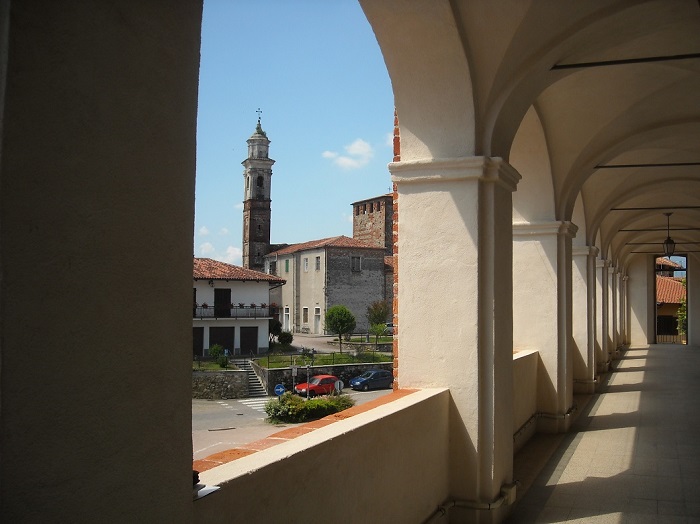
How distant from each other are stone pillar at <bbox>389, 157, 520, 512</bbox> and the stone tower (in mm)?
57891

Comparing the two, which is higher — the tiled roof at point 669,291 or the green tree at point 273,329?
the tiled roof at point 669,291

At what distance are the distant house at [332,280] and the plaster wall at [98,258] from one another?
49.2 metres

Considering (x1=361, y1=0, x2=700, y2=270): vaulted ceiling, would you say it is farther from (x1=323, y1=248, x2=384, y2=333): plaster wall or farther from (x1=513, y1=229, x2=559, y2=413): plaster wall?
(x1=323, y1=248, x2=384, y2=333): plaster wall

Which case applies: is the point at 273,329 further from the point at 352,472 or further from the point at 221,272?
the point at 352,472

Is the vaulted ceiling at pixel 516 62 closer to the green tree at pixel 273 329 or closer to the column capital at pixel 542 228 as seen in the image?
the column capital at pixel 542 228

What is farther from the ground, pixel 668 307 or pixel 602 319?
pixel 668 307

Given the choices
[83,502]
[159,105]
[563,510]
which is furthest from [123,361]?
[563,510]

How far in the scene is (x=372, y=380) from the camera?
31.1m

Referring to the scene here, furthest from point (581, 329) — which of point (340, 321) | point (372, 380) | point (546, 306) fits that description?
point (340, 321)

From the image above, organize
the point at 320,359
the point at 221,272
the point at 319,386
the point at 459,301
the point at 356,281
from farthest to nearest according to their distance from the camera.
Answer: the point at 356,281 → the point at 221,272 → the point at 320,359 → the point at 319,386 → the point at 459,301

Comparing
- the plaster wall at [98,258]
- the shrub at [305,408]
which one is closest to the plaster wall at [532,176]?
the plaster wall at [98,258]

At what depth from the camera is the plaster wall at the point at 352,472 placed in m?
2.63

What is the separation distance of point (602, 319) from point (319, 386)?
14.4 meters

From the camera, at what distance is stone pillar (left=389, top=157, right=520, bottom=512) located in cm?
511
